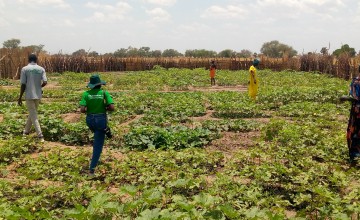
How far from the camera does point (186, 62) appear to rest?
39.2 m

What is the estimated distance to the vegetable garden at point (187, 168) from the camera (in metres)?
4.05

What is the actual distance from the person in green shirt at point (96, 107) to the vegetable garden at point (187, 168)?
0.53m

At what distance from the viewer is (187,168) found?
6043 mm

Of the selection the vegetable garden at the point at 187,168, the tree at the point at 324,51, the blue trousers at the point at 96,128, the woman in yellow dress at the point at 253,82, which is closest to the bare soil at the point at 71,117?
the vegetable garden at the point at 187,168

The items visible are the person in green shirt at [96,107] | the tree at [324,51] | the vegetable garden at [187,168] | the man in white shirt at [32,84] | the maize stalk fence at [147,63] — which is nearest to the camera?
the vegetable garden at [187,168]

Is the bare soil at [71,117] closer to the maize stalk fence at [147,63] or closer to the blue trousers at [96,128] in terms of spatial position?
the blue trousers at [96,128]

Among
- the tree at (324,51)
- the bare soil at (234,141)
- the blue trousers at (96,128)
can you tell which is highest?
the tree at (324,51)

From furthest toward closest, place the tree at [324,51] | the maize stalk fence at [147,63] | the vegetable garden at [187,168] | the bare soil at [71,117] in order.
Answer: the tree at [324,51]
the maize stalk fence at [147,63]
the bare soil at [71,117]
the vegetable garden at [187,168]

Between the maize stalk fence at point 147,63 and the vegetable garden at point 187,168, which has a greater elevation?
the maize stalk fence at point 147,63

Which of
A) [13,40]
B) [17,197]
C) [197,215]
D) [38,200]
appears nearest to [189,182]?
[197,215]

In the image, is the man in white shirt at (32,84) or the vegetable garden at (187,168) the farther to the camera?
the man in white shirt at (32,84)

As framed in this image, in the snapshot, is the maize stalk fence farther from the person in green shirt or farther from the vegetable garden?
the person in green shirt

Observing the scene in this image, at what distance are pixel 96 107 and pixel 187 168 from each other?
176 cm

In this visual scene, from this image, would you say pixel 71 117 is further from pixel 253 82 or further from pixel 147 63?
pixel 147 63
